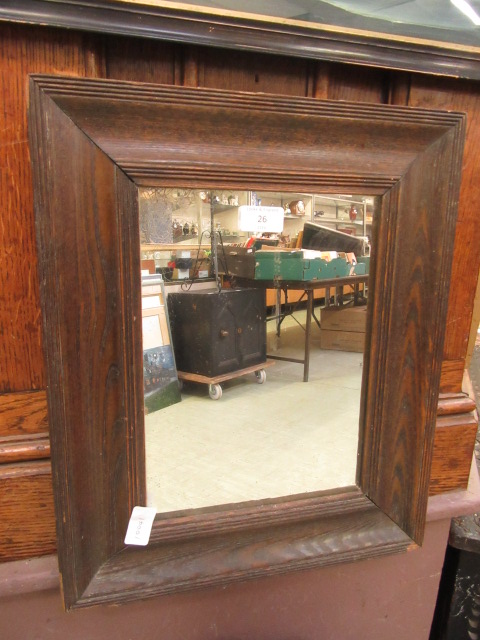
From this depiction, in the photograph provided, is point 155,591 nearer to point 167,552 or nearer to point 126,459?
point 167,552

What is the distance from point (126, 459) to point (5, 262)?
29cm

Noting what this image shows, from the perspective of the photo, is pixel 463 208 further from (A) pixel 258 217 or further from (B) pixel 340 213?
(A) pixel 258 217

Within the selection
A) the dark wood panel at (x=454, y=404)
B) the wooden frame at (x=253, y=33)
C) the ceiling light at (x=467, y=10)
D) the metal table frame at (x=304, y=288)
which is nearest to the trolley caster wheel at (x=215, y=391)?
the metal table frame at (x=304, y=288)

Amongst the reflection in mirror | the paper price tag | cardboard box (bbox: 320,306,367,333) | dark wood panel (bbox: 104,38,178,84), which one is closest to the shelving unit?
the reflection in mirror

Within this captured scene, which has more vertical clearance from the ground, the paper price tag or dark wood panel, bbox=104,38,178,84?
dark wood panel, bbox=104,38,178,84

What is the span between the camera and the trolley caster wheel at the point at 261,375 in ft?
2.46

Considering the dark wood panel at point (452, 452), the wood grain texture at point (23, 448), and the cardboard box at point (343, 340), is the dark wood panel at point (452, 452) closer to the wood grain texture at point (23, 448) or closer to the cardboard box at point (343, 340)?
the cardboard box at point (343, 340)

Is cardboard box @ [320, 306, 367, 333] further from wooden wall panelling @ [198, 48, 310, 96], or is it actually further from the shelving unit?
wooden wall panelling @ [198, 48, 310, 96]

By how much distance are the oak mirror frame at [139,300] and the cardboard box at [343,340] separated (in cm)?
2

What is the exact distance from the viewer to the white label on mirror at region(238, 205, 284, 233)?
57 cm

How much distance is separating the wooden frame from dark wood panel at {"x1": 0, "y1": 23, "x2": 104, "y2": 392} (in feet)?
0.15

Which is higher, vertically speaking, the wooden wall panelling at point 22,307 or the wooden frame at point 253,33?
the wooden frame at point 253,33

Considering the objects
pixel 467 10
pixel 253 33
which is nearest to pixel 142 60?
pixel 253 33

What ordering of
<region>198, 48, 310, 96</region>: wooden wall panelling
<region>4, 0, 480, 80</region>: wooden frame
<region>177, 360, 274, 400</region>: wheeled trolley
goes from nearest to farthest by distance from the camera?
<region>4, 0, 480, 80</region>: wooden frame, <region>198, 48, 310, 96</region>: wooden wall panelling, <region>177, 360, 274, 400</region>: wheeled trolley
